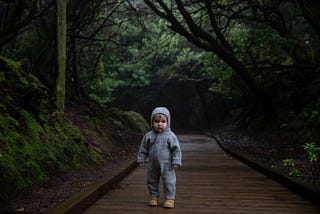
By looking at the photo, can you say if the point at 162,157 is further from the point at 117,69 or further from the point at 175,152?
the point at 117,69

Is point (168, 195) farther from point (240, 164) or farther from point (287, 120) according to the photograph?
point (287, 120)

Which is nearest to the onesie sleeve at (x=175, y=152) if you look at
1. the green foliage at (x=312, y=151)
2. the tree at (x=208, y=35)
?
the green foliage at (x=312, y=151)

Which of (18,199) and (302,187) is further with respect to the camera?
(302,187)

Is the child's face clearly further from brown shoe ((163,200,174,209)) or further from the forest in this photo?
the forest

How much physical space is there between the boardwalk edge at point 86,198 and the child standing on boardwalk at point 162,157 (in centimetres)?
79

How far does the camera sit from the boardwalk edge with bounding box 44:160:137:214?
14.7ft

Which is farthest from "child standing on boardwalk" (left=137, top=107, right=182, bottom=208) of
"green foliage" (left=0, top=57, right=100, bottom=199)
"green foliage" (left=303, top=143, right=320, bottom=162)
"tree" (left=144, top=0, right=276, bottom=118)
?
"tree" (left=144, top=0, right=276, bottom=118)

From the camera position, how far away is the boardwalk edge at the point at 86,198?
4481 millimetres

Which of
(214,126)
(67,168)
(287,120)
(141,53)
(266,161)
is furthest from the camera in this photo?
(214,126)

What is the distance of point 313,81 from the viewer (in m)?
15.2

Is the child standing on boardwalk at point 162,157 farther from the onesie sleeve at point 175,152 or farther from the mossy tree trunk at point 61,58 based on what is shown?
the mossy tree trunk at point 61,58

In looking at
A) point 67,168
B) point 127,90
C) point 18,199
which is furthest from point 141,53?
point 18,199

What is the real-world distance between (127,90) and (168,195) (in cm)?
3638

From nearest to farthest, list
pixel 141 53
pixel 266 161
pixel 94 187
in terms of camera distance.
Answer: pixel 94 187, pixel 266 161, pixel 141 53
